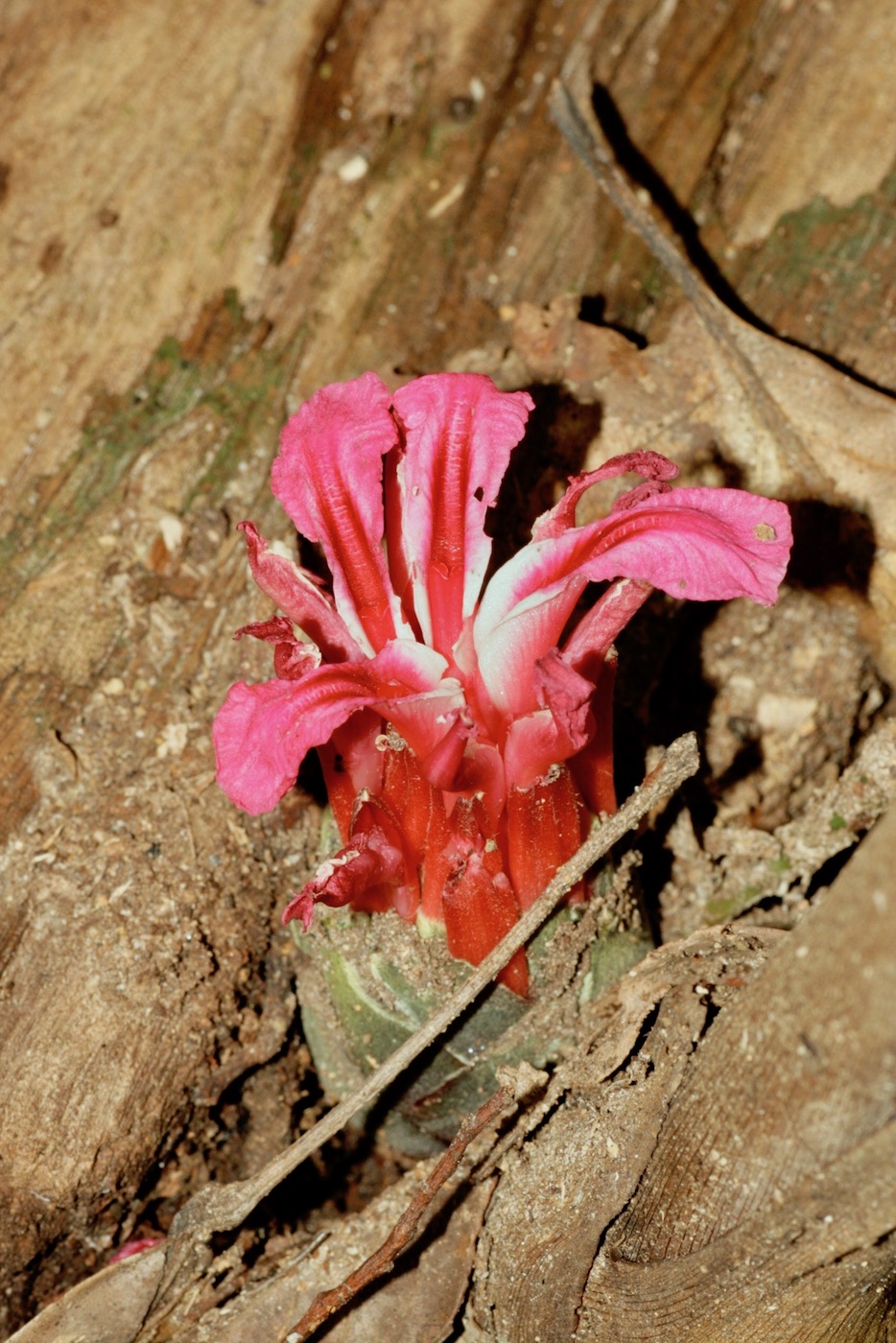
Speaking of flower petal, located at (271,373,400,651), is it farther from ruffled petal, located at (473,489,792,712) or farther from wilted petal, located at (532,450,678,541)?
wilted petal, located at (532,450,678,541)

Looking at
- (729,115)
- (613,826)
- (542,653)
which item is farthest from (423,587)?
(729,115)

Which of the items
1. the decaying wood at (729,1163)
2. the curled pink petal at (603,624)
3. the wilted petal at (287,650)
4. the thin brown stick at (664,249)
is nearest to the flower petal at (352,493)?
the wilted petal at (287,650)

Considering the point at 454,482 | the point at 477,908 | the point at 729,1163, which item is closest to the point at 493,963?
the point at 477,908

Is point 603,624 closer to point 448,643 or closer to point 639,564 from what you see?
point 639,564

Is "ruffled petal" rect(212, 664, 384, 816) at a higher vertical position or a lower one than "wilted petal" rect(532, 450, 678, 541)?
higher

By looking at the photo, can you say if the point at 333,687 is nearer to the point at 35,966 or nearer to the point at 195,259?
the point at 35,966

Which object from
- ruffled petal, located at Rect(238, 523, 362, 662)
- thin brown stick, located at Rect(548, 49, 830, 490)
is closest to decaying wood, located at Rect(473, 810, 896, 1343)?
ruffled petal, located at Rect(238, 523, 362, 662)

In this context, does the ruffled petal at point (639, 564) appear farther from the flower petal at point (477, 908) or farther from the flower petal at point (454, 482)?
the flower petal at point (477, 908)
